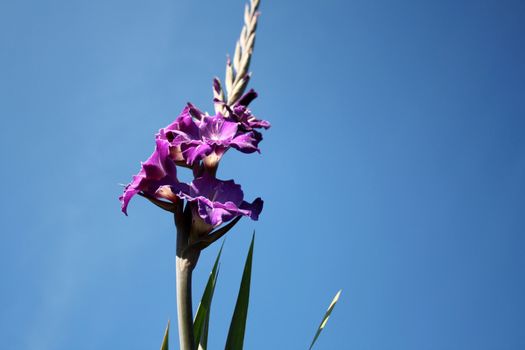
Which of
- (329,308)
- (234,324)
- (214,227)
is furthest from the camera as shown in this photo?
(329,308)

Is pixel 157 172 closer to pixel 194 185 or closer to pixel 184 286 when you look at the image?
pixel 194 185

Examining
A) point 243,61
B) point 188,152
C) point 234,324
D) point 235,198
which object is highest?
point 243,61

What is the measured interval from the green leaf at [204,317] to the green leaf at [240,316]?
0.10m

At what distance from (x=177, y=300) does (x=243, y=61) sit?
0.91m

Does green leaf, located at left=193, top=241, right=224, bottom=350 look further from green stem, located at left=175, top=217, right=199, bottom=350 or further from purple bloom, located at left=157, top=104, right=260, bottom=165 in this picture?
purple bloom, located at left=157, top=104, right=260, bottom=165

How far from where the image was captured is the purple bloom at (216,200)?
1.76 metres

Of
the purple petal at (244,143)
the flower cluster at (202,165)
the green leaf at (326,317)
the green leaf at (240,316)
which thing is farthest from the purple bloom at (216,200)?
the green leaf at (326,317)

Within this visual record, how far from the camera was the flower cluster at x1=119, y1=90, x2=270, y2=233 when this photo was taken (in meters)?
1.79

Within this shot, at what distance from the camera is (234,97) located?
2.02m

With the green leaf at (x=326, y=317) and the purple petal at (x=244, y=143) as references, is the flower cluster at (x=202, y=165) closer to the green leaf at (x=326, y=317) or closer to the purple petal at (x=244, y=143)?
the purple petal at (x=244, y=143)

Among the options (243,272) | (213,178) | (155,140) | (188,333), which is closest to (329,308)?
(243,272)

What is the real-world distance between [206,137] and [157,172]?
8.2 inches

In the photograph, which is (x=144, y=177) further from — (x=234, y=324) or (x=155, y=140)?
(x=234, y=324)

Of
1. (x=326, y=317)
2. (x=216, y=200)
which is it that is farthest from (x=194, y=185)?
(x=326, y=317)
